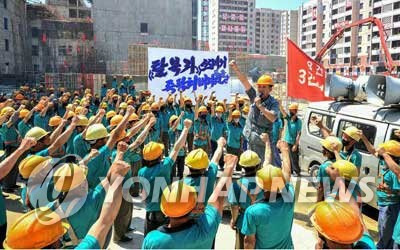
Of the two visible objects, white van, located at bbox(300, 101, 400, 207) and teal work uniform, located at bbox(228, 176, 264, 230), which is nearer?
teal work uniform, located at bbox(228, 176, 264, 230)

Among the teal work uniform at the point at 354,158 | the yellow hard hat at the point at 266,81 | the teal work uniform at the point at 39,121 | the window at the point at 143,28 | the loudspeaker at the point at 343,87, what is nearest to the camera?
the yellow hard hat at the point at 266,81

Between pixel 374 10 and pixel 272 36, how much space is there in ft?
269

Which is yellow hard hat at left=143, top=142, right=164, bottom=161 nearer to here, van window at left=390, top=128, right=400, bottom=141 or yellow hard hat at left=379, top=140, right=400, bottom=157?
yellow hard hat at left=379, top=140, right=400, bottom=157

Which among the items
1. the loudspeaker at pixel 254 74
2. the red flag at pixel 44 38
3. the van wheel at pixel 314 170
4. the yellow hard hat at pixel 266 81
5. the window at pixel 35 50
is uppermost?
the red flag at pixel 44 38

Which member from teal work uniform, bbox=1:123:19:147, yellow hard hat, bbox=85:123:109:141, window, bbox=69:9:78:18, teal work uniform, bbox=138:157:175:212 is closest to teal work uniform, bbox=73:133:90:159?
yellow hard hat, bbox=85:123:109:141

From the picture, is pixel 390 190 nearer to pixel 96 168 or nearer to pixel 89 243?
pixel 96 168

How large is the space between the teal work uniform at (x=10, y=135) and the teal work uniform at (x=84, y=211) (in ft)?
15.6

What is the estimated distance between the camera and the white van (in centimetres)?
565

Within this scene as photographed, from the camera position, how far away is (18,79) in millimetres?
27375

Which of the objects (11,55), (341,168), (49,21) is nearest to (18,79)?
(11,55)

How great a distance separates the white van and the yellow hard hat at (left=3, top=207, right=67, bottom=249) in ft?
16.8

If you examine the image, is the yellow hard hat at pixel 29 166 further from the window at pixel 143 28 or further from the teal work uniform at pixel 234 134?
the window at pixel 143 28

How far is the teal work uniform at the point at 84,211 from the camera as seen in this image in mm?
3188

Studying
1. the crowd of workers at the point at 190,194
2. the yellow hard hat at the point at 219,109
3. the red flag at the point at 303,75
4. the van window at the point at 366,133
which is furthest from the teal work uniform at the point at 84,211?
the red flag at the point at 303,75
